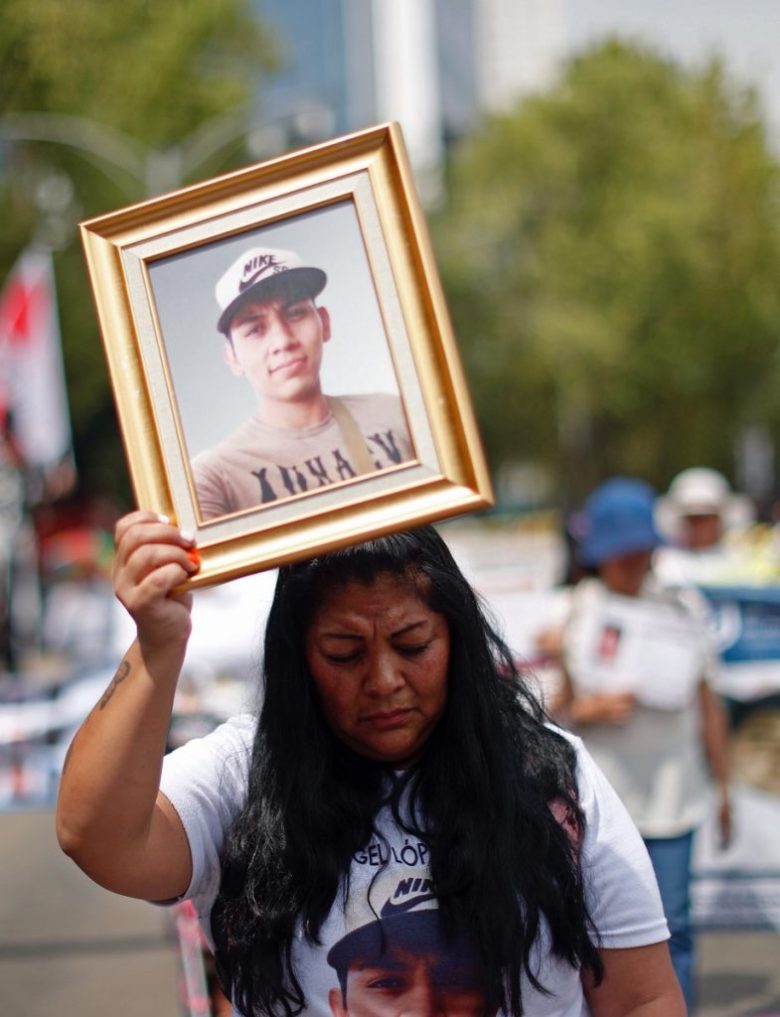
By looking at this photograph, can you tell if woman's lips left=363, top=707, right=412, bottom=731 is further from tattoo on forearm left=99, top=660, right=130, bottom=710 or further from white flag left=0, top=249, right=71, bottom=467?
white flag left=0, top=249, right=71, bottom=467

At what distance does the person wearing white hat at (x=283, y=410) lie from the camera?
1.86 metres

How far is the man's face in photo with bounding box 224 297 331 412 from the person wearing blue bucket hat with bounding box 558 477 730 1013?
2827mm

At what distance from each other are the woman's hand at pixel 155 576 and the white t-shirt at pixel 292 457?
0.23 ft

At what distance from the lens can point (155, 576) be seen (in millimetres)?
1782

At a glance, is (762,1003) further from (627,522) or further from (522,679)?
(522,679)

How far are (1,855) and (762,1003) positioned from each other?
458 cm

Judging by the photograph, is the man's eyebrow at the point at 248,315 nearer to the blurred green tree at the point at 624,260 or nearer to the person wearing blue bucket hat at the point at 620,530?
the person wearing blue bucket hat at the point at 620,530

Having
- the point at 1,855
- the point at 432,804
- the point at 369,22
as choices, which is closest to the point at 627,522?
the point at 432,804

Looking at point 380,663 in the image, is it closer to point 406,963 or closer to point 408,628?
point 408,628

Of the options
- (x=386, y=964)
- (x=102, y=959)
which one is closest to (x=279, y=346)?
(x=386, y=964)

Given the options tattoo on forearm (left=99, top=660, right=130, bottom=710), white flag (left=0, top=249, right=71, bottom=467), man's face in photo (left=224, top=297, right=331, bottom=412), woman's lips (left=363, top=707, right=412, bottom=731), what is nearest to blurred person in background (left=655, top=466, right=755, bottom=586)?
woman's lips (left=363, top=707, right=412, bottom=731)

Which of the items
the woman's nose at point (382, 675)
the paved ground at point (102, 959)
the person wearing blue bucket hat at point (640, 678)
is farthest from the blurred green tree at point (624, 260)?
the woman's nose at point (382, 675)

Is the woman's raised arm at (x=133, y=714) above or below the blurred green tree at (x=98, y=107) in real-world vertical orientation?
below

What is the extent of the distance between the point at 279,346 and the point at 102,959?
501 centimetres
